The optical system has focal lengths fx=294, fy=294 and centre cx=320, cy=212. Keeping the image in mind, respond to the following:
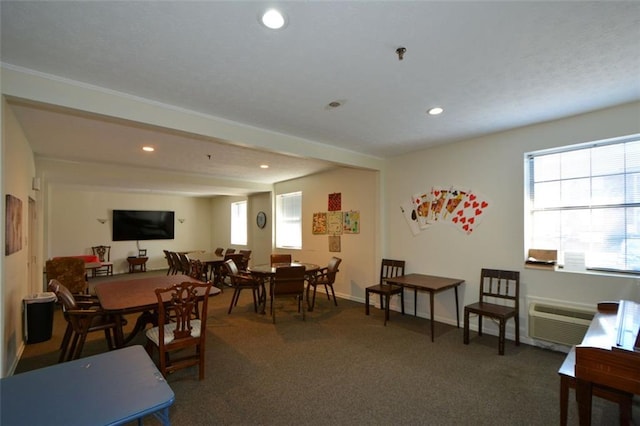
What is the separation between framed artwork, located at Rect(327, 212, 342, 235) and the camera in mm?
5840

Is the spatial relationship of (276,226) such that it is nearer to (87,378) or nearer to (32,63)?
(32,63)

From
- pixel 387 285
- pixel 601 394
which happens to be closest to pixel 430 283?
pixel 387 285

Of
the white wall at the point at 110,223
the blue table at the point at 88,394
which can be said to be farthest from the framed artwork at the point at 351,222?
the white wall at the point at 110,223

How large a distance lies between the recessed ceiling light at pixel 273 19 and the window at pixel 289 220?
5230 millimetres

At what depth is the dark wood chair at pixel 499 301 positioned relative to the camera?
3.21 metres

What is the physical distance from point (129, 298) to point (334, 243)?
147 inches

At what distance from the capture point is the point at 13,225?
2.76 meters

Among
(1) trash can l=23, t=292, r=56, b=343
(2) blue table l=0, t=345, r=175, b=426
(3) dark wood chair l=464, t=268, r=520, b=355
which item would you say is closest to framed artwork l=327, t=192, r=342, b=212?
(3) dark wood chair l=464, t=268, r=520, b=355

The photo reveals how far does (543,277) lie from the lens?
11.1 ft

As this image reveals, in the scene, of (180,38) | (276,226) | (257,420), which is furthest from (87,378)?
(276,226)

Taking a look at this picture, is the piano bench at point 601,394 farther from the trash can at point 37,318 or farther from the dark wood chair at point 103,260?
the dark wood chair at point 103,260

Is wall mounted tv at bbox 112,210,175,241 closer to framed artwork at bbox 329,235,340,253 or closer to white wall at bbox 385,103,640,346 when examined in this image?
framed artwork at bbox 329,235,340,253

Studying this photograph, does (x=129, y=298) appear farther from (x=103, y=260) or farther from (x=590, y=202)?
(x=103, y=260)

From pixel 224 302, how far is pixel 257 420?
3.63 m
